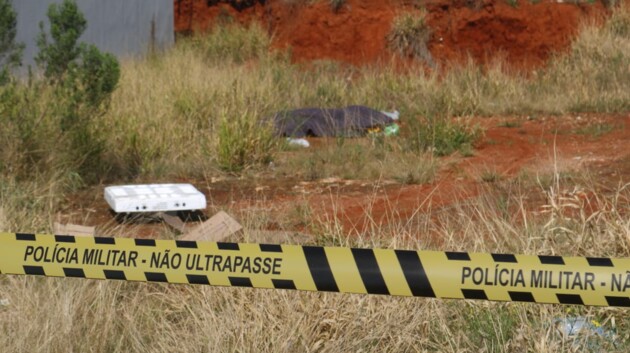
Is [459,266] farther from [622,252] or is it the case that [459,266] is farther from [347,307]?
[622,252]

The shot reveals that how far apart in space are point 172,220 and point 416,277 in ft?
13.8

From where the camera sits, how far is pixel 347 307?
478 centimetres

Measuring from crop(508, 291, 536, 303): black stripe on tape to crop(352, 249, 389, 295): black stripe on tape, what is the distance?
14.5 inches

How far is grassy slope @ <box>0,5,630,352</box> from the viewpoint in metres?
4.61

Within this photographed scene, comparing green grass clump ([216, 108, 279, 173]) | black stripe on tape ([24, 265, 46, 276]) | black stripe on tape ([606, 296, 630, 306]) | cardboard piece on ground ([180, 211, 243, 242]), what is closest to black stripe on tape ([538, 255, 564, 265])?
black stripe on tape ([606, 296, 630, 306])

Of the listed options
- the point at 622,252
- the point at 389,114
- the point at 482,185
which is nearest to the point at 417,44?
the point at 389,114

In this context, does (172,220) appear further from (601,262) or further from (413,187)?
(601,262)

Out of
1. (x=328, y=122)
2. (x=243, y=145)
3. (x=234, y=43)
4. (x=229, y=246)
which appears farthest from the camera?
(x=234, y=43)

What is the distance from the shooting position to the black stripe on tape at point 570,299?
312cm

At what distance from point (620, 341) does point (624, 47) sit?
10994mm


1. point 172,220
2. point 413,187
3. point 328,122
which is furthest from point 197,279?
point 328,122

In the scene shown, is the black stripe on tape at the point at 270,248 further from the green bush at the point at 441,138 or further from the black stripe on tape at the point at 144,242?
the green bush at the point at 441,138

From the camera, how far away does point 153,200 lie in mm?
7336

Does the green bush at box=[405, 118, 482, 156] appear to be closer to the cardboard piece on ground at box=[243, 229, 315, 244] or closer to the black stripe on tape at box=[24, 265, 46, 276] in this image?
the cardboard piece on ground at box=[243, 229, 315, 244]
